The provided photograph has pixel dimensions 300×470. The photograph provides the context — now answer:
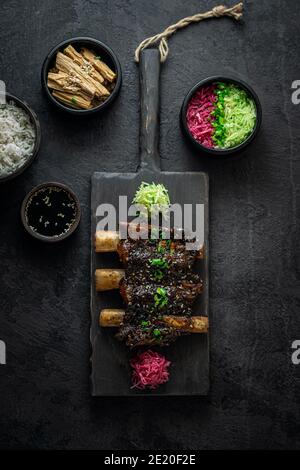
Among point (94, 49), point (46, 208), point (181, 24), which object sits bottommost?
point (46, 208)

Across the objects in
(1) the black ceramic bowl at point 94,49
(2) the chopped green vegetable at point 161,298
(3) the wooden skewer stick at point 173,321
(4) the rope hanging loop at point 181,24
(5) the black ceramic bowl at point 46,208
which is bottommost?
(3) the wooden skewer stick at point 173,321

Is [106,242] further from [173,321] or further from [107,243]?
[173,321]

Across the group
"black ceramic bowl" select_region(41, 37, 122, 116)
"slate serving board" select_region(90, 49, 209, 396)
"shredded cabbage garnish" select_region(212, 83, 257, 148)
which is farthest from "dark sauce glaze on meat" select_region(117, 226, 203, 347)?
"black ceramic bowl" select_region(41, 37, 122, 116)

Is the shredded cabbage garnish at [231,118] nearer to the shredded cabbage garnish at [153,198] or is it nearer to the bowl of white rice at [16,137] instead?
the shredded cabbage garnish at [153,198]

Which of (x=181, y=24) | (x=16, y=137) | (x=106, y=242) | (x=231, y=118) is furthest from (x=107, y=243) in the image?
(x=181, y=24)

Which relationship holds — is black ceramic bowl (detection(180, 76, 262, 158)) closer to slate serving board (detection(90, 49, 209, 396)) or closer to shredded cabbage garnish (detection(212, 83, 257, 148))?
shredded cabbage garnish (detection(212, 83, 257, 148))

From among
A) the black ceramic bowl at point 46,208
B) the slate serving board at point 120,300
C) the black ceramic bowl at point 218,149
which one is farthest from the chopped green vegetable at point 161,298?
the black ceramic bowl at point 218,149
